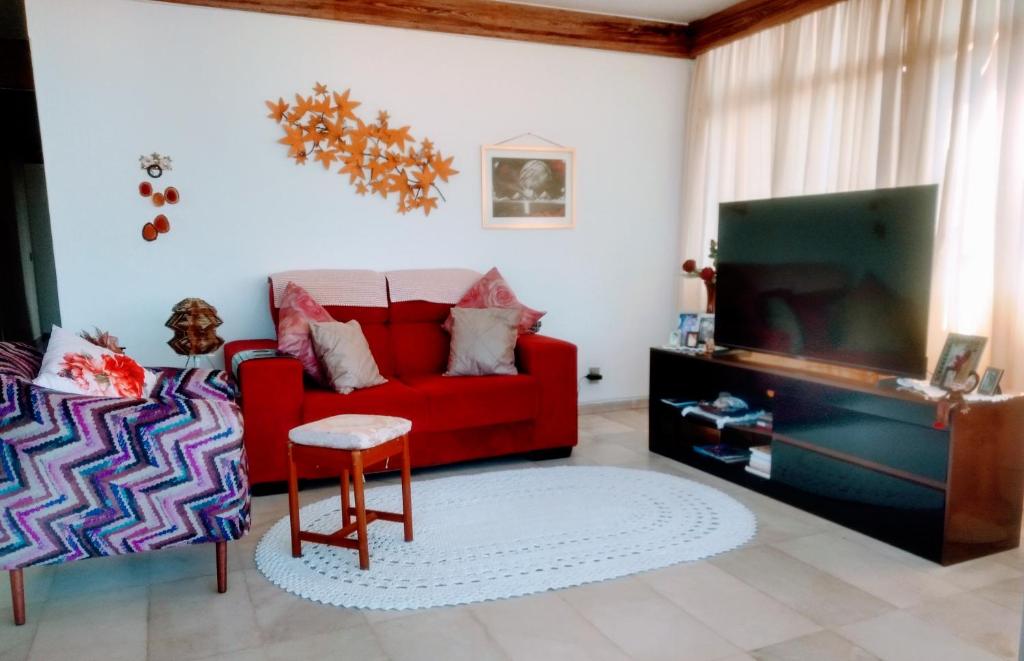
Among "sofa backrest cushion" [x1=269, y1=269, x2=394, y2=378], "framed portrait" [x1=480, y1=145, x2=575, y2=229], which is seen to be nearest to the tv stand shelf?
"framed portrait" [x1=480, y1=145, x2=575, y2=229]

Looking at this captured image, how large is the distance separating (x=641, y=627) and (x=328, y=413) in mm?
1795

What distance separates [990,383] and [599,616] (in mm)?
1687

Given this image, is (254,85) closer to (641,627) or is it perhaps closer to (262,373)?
(262,373)

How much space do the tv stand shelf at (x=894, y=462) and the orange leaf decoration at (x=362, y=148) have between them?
7.16ft

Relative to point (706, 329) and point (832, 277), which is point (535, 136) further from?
point (832, 277)

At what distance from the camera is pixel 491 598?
7.45 feet

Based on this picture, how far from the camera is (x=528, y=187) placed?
4.61 meters

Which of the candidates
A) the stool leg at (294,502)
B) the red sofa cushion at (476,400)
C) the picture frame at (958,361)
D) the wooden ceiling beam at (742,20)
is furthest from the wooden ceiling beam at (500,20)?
the picture frame at (958,361)

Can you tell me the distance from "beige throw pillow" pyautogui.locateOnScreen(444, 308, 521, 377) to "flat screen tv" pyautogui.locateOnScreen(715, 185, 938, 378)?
44.4 inches

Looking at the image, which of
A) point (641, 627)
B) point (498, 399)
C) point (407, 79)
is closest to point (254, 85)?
point (407, 79)

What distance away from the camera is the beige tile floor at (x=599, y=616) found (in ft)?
6.47

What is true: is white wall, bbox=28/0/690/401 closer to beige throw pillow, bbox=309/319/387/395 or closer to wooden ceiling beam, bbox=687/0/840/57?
wooden ceiling beam, bbox=687/0/840/57

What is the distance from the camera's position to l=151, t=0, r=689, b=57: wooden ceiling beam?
3.95m

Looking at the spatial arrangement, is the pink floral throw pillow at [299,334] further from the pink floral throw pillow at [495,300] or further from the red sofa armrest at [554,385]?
the red sofa armrest at [554,385]
